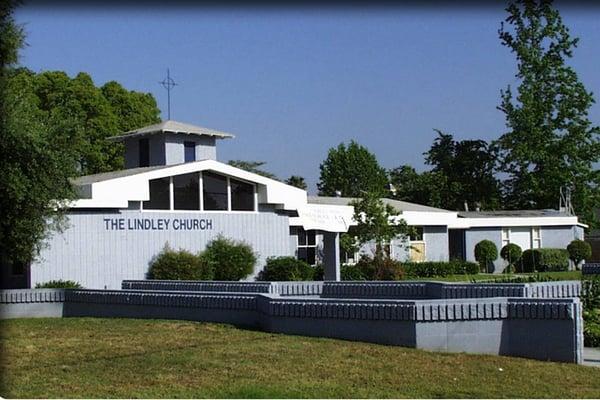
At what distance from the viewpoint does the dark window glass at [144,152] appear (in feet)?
105

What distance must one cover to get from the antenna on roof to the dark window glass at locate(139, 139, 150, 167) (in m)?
27.2

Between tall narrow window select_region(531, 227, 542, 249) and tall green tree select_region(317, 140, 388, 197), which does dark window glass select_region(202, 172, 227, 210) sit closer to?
tall narrow window select_region(531, 227, 542, 249)

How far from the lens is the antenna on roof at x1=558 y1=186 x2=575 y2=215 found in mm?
50734

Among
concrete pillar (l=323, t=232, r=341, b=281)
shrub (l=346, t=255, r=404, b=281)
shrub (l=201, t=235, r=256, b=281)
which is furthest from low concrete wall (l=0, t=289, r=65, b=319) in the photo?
shrub (l=346, t=255, r=404, b=281)

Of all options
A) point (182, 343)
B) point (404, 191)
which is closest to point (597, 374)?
point (182, 343)

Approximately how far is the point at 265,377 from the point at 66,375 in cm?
218

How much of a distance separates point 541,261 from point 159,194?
20.3m

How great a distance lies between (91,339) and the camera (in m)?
12.3

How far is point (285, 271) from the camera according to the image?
29.0m

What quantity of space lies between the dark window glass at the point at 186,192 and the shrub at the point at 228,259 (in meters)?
1.43

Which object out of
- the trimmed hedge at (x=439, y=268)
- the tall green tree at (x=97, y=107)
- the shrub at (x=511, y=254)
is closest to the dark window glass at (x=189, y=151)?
the trimmed hedge at (x=439, y=268)

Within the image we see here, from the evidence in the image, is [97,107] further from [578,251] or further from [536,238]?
[578,251]

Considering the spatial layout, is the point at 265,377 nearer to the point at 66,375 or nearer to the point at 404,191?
the point at 66,375

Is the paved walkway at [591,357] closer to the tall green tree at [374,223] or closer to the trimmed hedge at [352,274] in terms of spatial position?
the trimmed hedge at [352,274]
